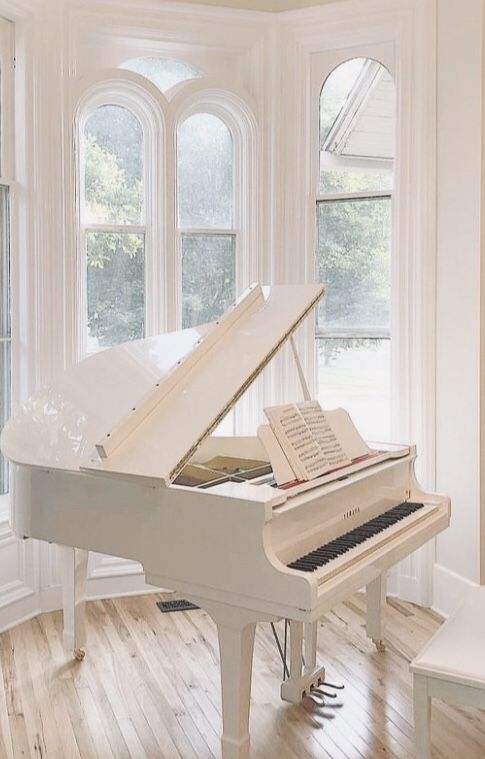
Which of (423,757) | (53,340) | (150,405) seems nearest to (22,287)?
(53,340)

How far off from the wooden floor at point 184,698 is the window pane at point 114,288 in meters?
1.50

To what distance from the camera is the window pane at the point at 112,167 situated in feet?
13.3

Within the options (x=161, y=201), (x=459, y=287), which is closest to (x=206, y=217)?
(x=161, y=201)

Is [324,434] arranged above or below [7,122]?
below

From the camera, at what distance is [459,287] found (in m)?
3.63

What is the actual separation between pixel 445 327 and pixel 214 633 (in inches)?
73.6

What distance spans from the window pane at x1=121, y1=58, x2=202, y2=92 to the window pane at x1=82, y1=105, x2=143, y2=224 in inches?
9.3

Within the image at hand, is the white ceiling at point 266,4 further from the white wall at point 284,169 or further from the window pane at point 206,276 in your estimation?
the window pane at point 206,276

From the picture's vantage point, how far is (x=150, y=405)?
2.44 metres

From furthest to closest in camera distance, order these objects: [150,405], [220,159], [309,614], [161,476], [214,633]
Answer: [220,159] → [214,633] → [150,405] → [161,476] → [309,614]

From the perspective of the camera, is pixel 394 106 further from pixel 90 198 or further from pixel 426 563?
pixel 426 563

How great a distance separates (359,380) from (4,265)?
1985mm

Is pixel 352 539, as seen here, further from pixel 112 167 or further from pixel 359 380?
pixel 112 167

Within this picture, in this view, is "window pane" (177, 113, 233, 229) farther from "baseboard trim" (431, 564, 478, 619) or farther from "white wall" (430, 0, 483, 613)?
"baseboard trim" (431, 564, 478, 619)
